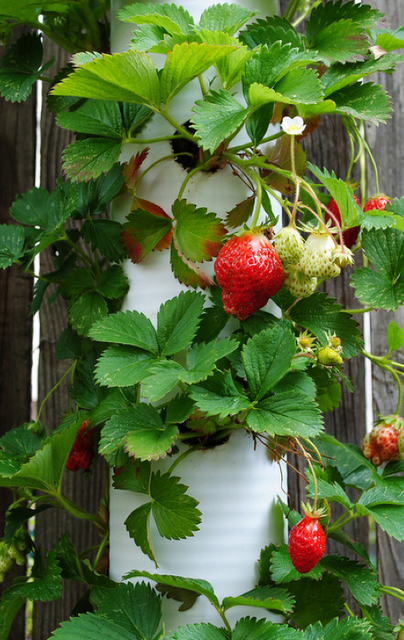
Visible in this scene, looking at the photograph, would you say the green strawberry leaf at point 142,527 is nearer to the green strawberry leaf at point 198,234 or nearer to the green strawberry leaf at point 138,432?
the green strawberry leaf at point 138,432

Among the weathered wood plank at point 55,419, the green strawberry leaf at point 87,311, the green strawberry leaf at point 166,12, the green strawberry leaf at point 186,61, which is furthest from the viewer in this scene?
the weathered wood plank at point 55,419

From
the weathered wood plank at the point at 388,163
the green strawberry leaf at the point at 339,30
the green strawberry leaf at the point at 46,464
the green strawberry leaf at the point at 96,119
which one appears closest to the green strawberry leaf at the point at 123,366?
the green strawberry leaf at the point at 46,464

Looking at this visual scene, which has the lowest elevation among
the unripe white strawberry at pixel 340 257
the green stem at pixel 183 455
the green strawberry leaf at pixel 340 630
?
the green strawberry leaf at pixel 340 630

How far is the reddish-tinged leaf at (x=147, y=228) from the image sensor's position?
890 millimetres

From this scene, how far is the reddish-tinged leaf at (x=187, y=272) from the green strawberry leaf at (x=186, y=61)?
0.72 ft

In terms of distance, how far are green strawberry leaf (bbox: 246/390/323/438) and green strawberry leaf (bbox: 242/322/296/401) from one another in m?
0.02

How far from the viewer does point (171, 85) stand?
0.79 m

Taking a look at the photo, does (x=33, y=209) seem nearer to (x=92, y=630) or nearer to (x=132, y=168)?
(x=132, y=168)

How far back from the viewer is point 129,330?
84 centimetres

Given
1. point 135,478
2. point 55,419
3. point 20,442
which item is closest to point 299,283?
→ point 135,478

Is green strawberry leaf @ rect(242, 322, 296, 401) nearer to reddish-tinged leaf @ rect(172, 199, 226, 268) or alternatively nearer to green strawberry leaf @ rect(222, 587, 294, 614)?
reddish-tinged leaf @ rect(172, 199, 226, 268)

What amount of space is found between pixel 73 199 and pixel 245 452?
0.50m

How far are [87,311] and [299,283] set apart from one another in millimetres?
352

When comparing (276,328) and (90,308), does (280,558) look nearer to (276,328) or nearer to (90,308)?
(276,328)
